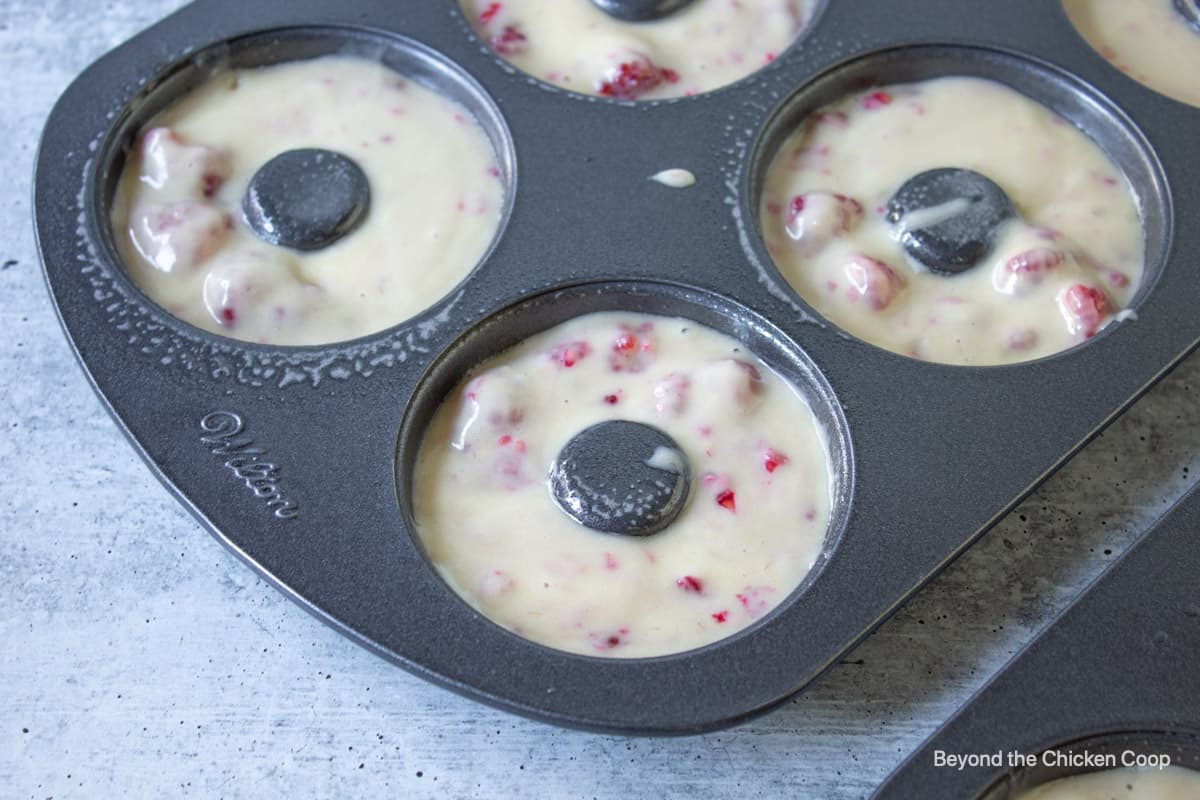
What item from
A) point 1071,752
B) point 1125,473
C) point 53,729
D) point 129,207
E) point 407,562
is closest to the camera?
point 1071,752

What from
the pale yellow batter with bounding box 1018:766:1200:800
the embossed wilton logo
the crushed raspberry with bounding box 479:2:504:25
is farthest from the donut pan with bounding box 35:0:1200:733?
the pale yellow batter with bounding box 1018:766:1200:800

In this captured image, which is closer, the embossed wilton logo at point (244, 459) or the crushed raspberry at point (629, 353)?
the embossed wilton logo at point (244, 459)

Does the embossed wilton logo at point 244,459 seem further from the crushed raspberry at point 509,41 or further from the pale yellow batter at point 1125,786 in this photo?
the pale yellow batter at point 1125,786

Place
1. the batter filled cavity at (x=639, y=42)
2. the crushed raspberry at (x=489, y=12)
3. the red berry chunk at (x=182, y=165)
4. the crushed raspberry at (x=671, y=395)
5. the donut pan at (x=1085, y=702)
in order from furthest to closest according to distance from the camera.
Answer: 1. the crushed raspberry at (x=489, y=12)
2. the batter filled cavity at (x=639, y=42)
3. the red berry chunk at (x=182, y=165)
4. the crushed raspberry at (x=671, y=395)
5. the donut pan at (x=1085, y=702)

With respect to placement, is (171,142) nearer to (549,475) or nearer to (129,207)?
(129,207)

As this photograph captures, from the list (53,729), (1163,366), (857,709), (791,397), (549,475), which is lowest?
(53,729)

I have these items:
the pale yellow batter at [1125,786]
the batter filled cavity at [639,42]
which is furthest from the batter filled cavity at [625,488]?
the batter filled cavity at [639,42]

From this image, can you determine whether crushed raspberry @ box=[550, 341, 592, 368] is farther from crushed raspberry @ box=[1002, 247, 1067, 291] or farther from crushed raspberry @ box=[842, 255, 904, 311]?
crushed raspberry @ box=[1002, 247, 1067, 291]

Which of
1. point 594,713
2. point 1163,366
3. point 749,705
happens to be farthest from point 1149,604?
point 594,713
